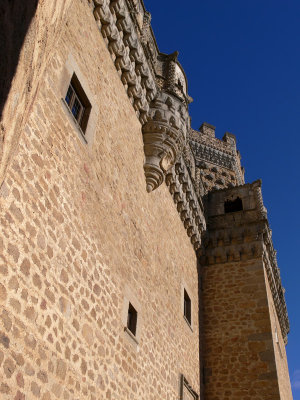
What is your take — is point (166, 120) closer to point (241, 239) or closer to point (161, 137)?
point (161, 137)

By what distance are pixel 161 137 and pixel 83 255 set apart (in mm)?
4208

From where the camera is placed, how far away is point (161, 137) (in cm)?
920

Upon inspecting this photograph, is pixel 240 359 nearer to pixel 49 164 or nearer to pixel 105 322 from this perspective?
pixel 105 322

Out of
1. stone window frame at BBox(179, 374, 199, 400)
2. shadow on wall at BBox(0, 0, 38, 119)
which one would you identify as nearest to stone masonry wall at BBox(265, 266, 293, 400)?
stone window frame at BBox(179, 374, 199, 400)

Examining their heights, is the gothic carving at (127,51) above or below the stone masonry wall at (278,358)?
above

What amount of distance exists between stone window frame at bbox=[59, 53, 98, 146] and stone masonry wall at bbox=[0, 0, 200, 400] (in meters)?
0.05

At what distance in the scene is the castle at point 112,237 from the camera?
398 cm

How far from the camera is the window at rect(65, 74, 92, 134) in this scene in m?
6.32

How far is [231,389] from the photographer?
36.0ft

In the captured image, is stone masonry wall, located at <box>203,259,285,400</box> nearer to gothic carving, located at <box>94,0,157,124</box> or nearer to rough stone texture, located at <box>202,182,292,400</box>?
rough stone texture, located at <box>202,182,292,400</box>

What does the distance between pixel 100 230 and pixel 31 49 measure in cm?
444

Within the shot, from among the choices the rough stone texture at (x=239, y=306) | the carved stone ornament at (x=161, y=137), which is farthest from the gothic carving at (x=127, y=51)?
the rough stone texture at (x=239, y=306)

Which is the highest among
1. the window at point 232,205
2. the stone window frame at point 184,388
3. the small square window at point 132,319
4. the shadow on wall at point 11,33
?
the window at point 232,205

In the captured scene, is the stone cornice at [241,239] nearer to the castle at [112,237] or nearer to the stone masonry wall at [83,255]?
the castle at [112,237]
